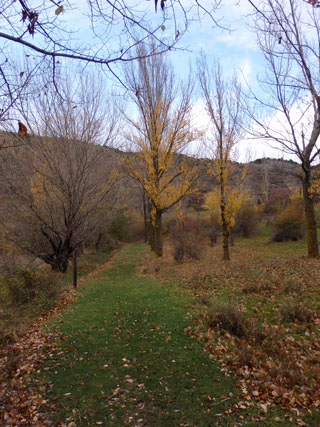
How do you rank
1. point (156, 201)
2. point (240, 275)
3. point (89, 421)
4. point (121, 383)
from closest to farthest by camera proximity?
point (89, 421)
point (121, 383)
point (240, 275)
point (156, 201)

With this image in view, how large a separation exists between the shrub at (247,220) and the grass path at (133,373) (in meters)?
20.5

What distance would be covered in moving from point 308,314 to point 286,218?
1614cm

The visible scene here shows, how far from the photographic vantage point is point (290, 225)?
20141 millimetres

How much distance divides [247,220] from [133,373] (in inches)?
929

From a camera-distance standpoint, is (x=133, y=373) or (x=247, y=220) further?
(x=247, y=220)

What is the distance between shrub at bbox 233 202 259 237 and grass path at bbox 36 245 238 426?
2049cm

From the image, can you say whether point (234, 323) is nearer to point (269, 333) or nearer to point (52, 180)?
point (269, 333)

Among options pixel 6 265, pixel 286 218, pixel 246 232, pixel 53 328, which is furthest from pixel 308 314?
pixel 246 232

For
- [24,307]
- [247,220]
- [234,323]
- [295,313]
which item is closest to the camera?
[234,323]

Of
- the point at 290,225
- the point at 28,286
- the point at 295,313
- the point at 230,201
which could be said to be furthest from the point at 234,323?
the point at 290,225

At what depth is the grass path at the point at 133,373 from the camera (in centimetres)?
334

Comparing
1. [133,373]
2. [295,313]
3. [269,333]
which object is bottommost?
[133,373]

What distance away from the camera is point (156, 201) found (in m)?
15.2

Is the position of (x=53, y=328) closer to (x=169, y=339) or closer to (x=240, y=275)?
(x=169, y=339)
